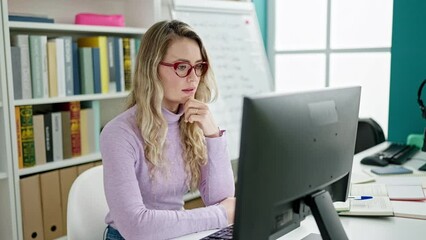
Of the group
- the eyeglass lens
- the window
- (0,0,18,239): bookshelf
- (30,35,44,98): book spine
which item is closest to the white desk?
the eyeglass lens

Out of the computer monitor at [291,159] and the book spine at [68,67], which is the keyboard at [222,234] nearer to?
the computer monitor at [291,159]

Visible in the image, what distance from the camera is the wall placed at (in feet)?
8.87

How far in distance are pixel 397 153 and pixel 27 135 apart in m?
1.83

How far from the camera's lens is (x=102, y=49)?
2.46 meters

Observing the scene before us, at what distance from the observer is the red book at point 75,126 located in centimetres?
239

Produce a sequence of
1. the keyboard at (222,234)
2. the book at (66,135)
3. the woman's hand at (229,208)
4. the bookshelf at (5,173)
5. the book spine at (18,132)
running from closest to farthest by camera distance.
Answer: the keyboard at (222,234) → the woman's hand at (229,208) → the bookshelf at (5,173) → the book spine at (18,132) → the book at (66,135)

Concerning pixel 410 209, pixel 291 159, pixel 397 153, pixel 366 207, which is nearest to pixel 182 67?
pixel 291 159

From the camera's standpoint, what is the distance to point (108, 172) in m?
1.32

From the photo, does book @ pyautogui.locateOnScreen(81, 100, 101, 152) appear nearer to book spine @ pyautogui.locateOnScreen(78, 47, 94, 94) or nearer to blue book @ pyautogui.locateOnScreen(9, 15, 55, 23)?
book spine @ pyautogui.locateOnScreen(78, 47, 94, 94)

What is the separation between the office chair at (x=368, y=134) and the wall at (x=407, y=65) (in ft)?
0.66

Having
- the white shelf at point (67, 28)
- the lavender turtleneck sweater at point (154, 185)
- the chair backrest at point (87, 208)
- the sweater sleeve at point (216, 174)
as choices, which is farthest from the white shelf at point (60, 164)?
the sweater sleeve at point (216, 174)

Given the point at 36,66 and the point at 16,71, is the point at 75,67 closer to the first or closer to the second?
the point at 36,66

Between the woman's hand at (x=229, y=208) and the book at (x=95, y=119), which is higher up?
the book at (x=95, y=119)

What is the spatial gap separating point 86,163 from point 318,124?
5.82 feet
